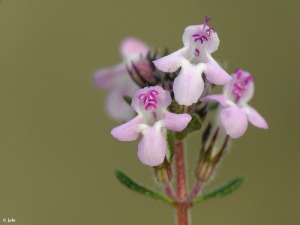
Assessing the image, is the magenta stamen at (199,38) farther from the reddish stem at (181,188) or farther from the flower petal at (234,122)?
the reddish stem at (181,188)

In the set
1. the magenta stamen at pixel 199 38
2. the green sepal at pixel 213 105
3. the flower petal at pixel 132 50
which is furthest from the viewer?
the flower petal at pixel 132 50

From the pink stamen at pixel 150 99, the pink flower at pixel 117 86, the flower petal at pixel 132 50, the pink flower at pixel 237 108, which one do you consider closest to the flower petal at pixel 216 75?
the pink flower at pixel 237 108

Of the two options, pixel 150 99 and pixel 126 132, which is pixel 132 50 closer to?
pixel 150 99

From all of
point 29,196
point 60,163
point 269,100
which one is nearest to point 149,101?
point 29,196

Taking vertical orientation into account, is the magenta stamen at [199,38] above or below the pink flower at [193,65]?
above

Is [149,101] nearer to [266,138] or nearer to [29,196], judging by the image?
[29,196]

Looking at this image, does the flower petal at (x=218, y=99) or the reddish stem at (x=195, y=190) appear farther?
the reddish stem at (x=195, y=190)
